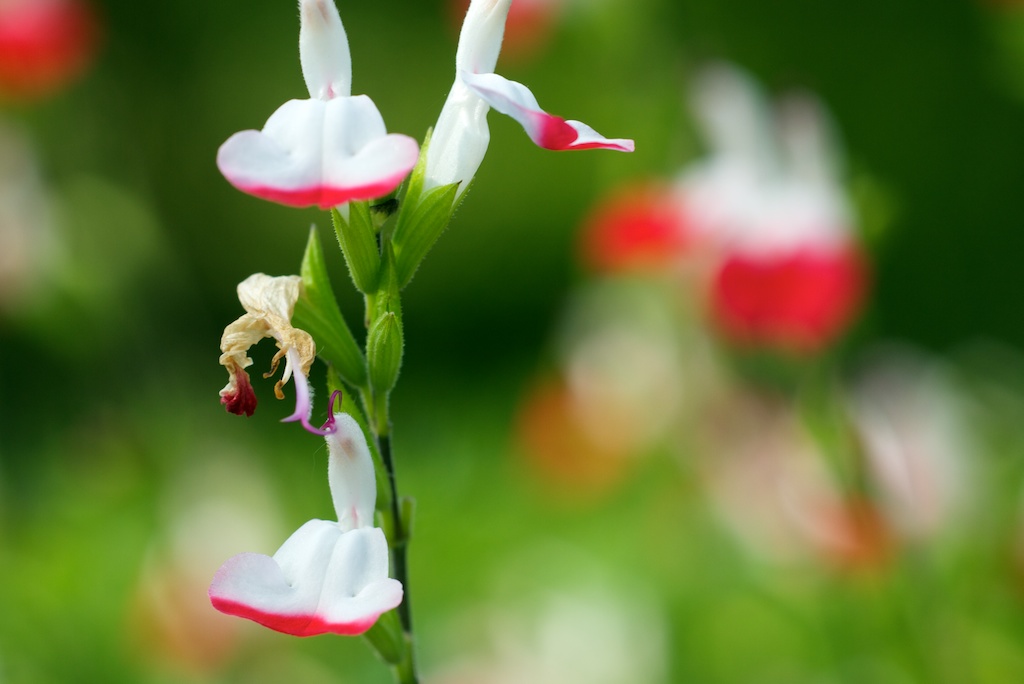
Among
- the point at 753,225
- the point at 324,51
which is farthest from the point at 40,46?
the point at 324,51

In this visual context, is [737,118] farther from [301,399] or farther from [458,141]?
[301,399]

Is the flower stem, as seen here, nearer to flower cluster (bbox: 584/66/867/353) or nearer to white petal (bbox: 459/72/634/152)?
white petal (bbox: 459/72/634/152)

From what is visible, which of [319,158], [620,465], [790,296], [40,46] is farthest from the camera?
[620,465]

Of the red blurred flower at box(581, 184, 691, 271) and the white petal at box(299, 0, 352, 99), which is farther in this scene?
the red blurred flower at box(581, 184, 691, 271)

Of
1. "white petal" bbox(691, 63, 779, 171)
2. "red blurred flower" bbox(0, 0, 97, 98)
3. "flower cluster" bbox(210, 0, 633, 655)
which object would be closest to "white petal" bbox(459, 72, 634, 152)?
"flower cluster" bbox(210, 0, 633, 655)

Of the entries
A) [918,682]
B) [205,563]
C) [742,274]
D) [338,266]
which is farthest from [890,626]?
[338,266]

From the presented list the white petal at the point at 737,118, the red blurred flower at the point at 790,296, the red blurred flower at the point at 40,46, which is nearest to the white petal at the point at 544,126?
the red blurred flower at the point at 790,296

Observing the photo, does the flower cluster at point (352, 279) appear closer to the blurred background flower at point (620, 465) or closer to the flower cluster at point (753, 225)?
the blurred background flower at point (620, 465)

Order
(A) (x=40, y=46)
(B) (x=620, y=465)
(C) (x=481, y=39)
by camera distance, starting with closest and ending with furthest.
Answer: (C) (x=481, y=39) < (A) (x=40, y=46) < (B) (x=620, y=465)
